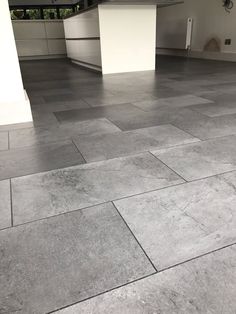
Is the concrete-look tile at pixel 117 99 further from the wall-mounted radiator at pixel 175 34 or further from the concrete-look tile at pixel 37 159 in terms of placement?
the wall-mounted radiator at pixel 175 34

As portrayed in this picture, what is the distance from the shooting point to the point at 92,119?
238cm

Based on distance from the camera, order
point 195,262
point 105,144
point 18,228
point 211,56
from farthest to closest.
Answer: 1. point 211,56
2. point 105,144
3. point 18,228
4. point 195,262

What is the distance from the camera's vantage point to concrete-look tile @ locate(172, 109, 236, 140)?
195 centimetres

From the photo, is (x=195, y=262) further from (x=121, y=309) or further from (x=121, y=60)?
(x=121, y=60)

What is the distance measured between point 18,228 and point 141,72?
4.24 meters

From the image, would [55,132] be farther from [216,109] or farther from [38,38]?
[38,38]

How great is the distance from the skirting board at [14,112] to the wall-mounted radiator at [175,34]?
20.2 feet

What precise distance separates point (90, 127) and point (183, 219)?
1298mm

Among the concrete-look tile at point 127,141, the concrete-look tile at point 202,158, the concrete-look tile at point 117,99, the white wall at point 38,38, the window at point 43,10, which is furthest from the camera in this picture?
the window at point 43,10

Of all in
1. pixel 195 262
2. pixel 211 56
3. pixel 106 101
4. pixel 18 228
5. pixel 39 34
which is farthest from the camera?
pixel 39 34

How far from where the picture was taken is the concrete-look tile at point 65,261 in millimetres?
788

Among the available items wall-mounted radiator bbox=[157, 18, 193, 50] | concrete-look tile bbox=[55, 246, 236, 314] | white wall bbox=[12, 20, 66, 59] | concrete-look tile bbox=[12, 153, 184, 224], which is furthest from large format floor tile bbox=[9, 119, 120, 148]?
white wall bbox=[12, 20, 66, 59]

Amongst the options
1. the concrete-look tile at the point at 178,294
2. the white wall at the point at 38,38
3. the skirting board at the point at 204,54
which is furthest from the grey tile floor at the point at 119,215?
the white wall at the point at 38,38

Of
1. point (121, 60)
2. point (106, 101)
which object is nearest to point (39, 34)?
point (121, 60)
